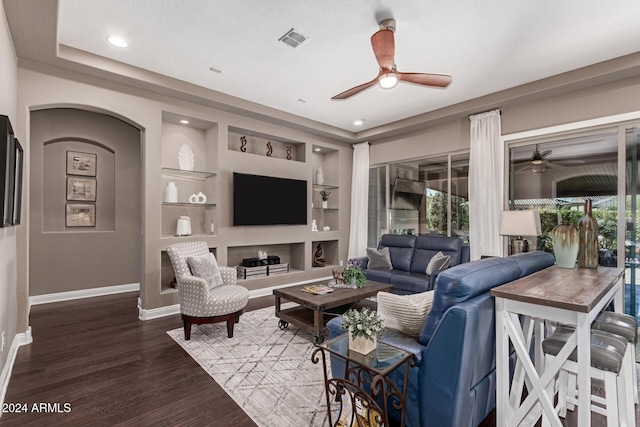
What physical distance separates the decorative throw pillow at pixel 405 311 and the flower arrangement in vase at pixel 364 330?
0.85 ft

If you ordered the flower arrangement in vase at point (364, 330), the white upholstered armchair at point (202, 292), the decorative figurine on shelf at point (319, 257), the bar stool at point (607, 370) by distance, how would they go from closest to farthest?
the bar stool at point (607, 370) < the flower arrangement in vase at point (364, 330) < the white upholstered armchair at point (202, 292) < the decorative figurine on shelf at point (319, 257)

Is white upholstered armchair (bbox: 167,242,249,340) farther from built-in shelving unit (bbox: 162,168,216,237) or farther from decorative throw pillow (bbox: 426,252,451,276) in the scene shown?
decorative throw pillow (bbox: 426,252,451,276)

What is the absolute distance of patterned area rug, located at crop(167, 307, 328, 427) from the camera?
2.12 m

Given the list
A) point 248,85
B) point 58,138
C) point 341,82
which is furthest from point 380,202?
point 58,138

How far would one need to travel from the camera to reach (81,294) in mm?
Result: 4996

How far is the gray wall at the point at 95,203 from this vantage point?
15.5ft

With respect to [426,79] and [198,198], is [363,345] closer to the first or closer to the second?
[426,79]

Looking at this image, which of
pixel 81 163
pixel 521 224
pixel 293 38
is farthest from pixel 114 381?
pixel 521 224

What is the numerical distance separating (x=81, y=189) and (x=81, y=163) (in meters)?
0.42

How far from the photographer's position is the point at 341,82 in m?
4.06

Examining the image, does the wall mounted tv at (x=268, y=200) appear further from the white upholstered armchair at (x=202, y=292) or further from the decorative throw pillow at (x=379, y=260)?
the decorative throw pillow at (x=379, y=260)

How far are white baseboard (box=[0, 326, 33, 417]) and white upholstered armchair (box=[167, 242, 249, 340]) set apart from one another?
1.34 meters

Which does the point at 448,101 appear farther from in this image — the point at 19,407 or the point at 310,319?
the point at 19,407

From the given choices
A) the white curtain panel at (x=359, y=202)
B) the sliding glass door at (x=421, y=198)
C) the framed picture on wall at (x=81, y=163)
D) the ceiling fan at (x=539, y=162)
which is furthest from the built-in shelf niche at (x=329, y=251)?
the framed picture on wall at (x=81, y=163)
